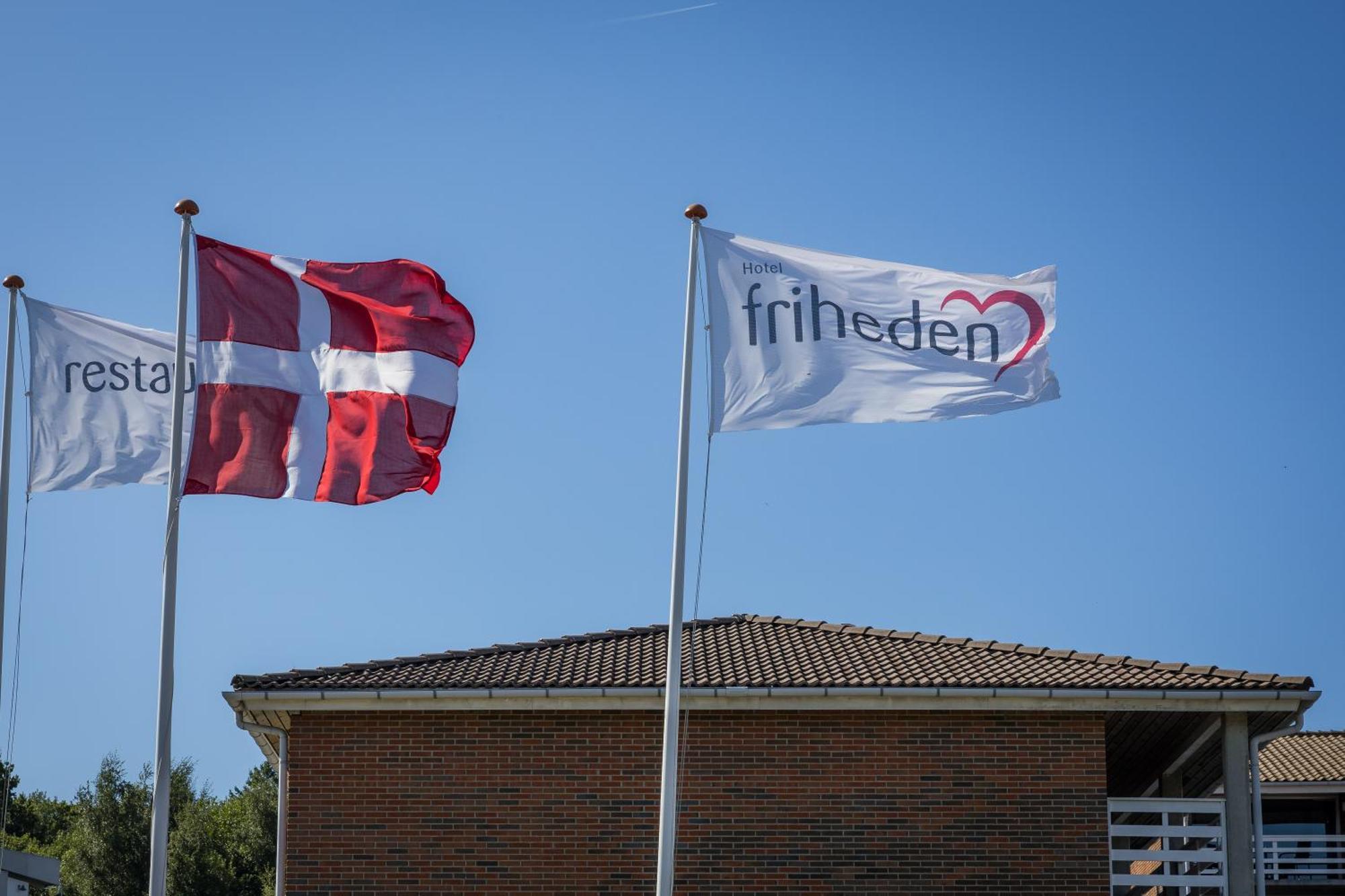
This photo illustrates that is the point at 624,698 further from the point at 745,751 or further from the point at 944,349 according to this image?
the point at 944,349

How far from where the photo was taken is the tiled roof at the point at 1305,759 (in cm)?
3525

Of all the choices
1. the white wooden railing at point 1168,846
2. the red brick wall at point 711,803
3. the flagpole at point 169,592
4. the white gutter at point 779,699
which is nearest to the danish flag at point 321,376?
the flagpole at point 169,592

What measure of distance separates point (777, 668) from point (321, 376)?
22.9 ft

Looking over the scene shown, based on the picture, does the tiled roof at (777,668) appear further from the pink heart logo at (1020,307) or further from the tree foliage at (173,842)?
the tree foliage at (173,842)

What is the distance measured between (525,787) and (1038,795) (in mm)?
5831

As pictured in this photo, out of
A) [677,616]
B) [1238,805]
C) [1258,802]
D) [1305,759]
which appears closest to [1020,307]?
[677,616]

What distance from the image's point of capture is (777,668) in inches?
749

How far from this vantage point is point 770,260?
14.4m

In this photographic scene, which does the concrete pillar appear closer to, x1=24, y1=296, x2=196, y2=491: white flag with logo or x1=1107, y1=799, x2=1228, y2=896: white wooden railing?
x1=1107, y1=799, x2=1228, y2=896: white wooden railing

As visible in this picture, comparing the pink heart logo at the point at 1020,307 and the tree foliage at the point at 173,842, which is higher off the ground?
the pink heart logo at the point at 1020,307

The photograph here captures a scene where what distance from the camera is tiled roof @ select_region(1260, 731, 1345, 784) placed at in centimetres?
3525

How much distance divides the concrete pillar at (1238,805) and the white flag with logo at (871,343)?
665 centimetres

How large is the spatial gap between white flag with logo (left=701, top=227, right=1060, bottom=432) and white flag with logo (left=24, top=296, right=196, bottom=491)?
512 centimetres

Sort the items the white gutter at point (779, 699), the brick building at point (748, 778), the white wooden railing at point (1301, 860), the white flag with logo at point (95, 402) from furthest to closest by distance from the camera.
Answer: the white wooden railing at point (1301, 860), the brick building at point (748, 778), the white gutter at point (779, 699), the white flag with logo at point (95, 402)
